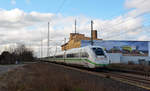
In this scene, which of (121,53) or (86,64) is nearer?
(86,64)

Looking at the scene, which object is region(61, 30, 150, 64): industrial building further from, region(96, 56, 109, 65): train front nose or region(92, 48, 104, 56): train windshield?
region(96, 56, 109, 65): train front nose

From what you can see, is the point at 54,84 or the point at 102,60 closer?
the point at 54,84

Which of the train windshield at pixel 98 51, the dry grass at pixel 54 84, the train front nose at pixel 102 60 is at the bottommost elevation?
the dry grass at pixel 54 84

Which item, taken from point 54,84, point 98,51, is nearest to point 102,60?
point 98,51

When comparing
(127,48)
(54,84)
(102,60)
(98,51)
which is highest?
(127,48)

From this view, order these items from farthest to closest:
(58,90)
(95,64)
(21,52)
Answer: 1. (21,52)
2. (95,64)
3. (58,90)

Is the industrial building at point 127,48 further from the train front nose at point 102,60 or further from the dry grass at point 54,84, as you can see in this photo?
the dry grass at point 54,84

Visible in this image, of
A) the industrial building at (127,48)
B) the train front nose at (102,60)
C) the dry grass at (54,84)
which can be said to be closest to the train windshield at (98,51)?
the train front nose at (102,60)

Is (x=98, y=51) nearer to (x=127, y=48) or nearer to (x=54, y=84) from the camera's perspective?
(x=54, y=84)

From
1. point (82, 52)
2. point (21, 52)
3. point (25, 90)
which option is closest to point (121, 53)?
point (82, 52)

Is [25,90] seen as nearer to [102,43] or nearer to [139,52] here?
[102,43]

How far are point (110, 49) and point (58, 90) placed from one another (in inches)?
2067

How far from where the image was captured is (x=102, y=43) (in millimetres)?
59219

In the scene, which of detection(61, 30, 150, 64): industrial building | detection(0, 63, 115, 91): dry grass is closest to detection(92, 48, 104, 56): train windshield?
detection(0, 63, 115, 91): dry grass
